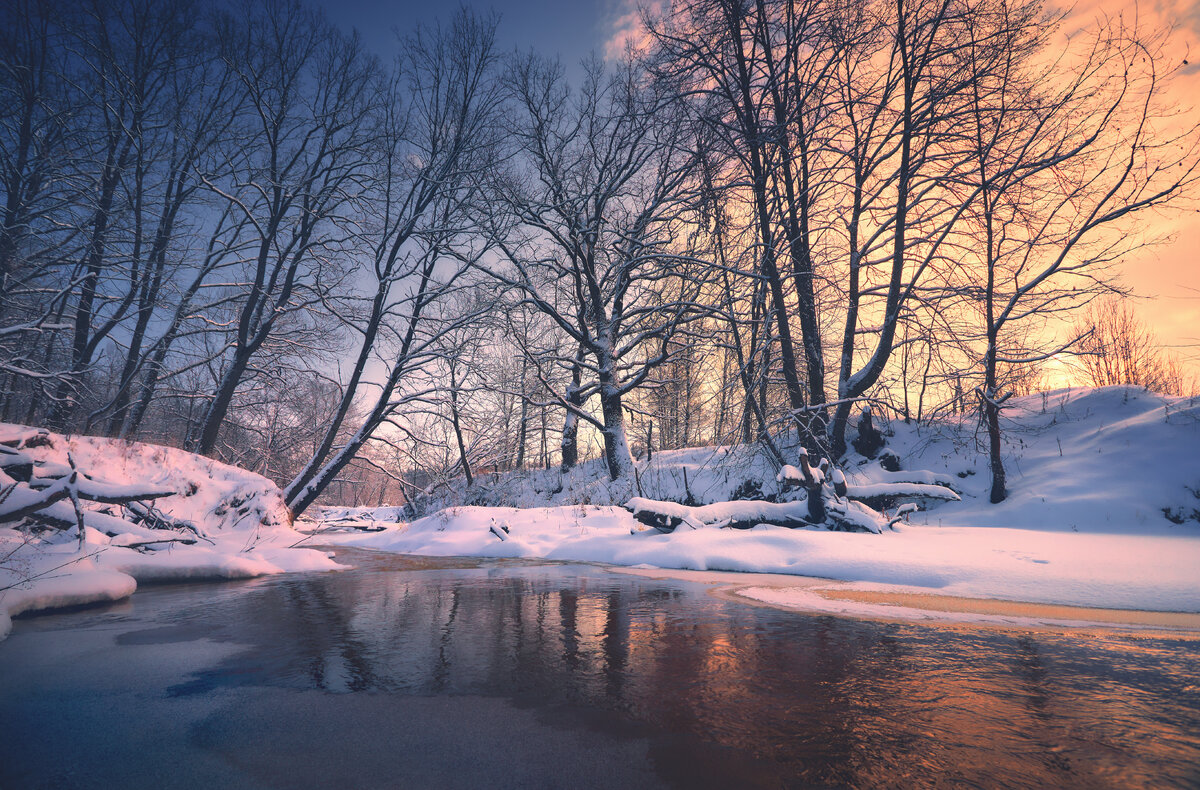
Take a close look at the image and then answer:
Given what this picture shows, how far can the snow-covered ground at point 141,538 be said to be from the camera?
4.86 meters

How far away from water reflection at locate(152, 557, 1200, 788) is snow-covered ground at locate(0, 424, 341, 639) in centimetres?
152

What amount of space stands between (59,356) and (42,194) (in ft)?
21.1

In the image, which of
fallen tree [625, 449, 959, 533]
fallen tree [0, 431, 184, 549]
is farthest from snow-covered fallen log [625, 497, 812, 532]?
fallen tree [0, 431, 184, 549]

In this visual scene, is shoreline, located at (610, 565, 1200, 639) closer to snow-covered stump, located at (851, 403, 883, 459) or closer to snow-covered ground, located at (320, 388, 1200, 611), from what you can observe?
snow-covered ground, located at (320, 388, 1200, 611)

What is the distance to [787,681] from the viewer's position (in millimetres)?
2799

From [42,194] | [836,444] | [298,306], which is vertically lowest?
[836,444]

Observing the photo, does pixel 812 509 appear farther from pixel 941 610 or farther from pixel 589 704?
pixel 589 704

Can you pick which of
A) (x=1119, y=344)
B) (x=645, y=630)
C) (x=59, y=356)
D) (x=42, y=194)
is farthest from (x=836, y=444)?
(x=59, y=356)

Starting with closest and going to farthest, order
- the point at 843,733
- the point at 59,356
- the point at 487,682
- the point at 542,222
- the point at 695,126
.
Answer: the point at 843,733, the point at 487,682, the point at 695,126, the point at 59,356, the point at 542,222

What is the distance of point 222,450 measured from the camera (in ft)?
54.8

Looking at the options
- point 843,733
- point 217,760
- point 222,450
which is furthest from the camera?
point 222,450

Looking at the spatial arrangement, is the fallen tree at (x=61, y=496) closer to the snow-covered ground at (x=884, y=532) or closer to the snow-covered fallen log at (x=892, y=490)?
the snow-covered ground at (x=884, y=532)

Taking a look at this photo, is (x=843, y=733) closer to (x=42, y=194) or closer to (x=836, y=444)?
(x=836, y=444)

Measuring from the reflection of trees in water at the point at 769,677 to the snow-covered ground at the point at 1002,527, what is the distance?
222 cm
